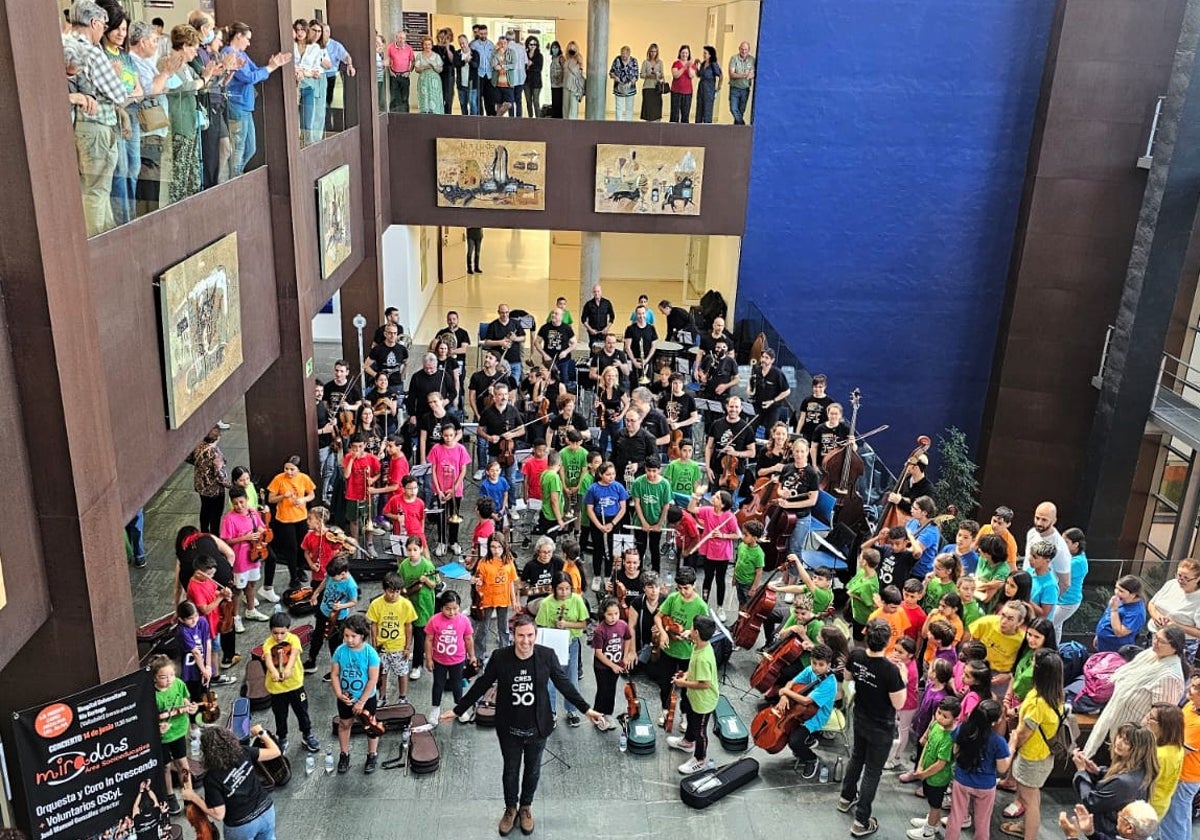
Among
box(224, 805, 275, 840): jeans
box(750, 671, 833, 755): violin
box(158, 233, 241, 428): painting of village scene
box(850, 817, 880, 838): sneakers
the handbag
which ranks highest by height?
the handbag

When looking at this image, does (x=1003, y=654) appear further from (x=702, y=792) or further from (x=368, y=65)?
(x=368, y=65)

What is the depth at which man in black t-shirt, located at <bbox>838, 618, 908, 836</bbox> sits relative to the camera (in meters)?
7.86

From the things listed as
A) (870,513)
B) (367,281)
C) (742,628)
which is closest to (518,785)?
(742,628)

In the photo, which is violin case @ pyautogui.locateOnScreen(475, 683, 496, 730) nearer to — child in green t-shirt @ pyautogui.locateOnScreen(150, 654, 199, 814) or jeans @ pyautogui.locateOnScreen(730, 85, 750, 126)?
child in green t-shirt @ pyautogui.locateOnScreen(150, 654, 199, 814)

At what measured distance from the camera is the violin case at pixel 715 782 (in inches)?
341

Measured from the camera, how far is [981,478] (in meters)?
20.4

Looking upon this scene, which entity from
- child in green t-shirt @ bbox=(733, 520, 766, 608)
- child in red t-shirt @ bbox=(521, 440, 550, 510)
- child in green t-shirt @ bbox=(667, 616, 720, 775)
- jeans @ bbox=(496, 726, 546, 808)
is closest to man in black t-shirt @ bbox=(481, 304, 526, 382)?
child in red t-shirt @ bbox=(521, 440, 550, 510)

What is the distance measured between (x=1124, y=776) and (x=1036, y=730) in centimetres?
93

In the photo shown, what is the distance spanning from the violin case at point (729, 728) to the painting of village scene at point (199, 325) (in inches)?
217

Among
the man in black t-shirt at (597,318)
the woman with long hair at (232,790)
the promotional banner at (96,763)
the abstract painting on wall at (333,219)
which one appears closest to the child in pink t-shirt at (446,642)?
the woman with long hair at (232,790)

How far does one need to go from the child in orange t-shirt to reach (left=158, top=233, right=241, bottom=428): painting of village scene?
6.37 metres

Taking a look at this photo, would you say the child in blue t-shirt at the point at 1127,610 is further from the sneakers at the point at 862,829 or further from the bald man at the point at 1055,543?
the sneakers at the point at 862,829

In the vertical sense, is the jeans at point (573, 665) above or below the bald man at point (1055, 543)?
below

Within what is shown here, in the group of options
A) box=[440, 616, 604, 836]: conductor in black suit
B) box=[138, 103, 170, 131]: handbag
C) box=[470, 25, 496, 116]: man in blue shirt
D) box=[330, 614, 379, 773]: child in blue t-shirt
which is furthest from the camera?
box=[470, 25, 496, 116]: man in blue shirt
